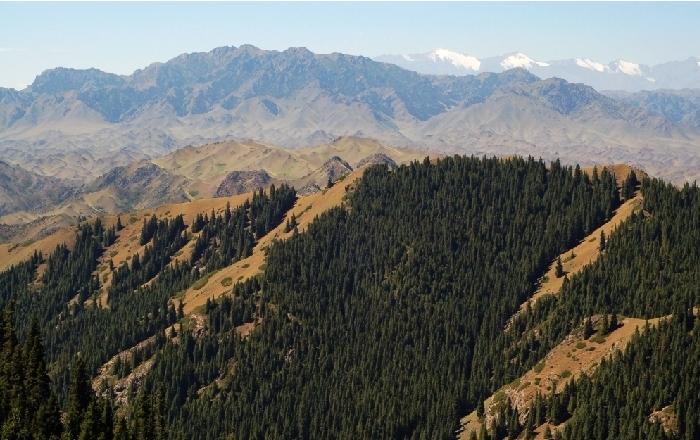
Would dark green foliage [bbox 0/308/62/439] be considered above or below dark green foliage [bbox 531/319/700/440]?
above

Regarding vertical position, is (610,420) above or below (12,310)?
below

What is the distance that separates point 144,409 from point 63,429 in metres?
14.9

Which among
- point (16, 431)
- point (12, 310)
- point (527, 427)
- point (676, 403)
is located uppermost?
point (12, 310)

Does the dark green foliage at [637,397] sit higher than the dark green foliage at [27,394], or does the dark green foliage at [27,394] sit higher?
the dark green foliage at [27,394]

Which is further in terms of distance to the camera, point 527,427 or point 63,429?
point 527,427

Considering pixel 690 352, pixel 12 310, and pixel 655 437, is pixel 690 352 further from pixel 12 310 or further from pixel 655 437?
pixel 12 310

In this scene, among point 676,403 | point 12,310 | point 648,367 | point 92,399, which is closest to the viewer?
point 92,399

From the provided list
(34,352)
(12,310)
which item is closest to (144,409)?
(34,352)

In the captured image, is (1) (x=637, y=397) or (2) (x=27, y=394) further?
(1) (x=637, y=397)

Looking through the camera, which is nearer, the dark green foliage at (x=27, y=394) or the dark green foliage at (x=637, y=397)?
the dark green foliage at (x=27, y=394)

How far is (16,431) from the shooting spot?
137m

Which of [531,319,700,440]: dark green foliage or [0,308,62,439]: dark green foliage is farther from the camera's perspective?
[531,319,700,440]: dark green foliage

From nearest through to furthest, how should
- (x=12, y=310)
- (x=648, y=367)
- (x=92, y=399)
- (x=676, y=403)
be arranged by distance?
(x=92, y=399) → (x=12, y=310) → (x=676, y=403) → (x=648, y=367)

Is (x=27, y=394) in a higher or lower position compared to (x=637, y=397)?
higher
